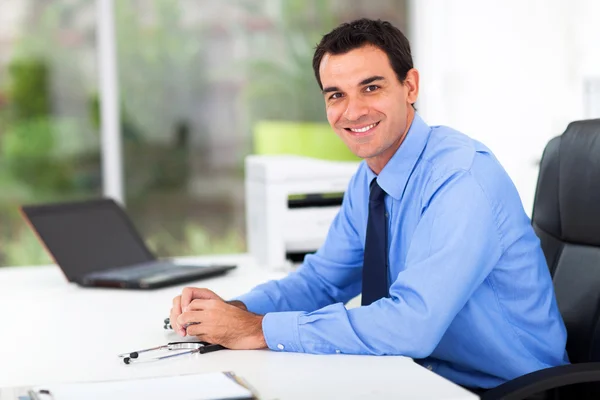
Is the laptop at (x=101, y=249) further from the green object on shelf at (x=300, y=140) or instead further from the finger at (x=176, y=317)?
the green object on shelf at (x=300, y=140)

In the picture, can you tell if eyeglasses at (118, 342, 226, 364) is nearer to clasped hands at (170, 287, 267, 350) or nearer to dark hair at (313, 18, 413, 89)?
clasped hands at (170, 287, 267, 350)

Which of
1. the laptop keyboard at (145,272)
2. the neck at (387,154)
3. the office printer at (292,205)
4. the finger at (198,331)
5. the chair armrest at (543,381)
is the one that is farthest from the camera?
the office printer at (292,205)

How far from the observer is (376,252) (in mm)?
1717

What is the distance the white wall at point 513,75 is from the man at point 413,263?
2907mm

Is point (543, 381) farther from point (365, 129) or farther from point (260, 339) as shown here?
point (365, 129)

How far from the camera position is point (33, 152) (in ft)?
14.8

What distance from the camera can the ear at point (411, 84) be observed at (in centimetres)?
175

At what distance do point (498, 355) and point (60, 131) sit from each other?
345 cm

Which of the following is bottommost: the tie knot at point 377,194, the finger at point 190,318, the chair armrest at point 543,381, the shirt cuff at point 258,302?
the chair armrest at point 543,381

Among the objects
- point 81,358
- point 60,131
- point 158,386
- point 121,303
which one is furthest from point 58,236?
point 60,131

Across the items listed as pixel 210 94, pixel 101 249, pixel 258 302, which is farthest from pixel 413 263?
pixel 210 94

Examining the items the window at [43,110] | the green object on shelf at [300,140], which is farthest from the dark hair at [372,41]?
the window at [43,110]

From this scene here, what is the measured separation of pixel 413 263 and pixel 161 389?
1.72ft

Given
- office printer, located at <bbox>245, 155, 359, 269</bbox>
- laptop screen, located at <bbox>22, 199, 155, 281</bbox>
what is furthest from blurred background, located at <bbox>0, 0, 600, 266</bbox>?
laptop screen, located at <bbox>22, 199, 155, 281</bbox>
